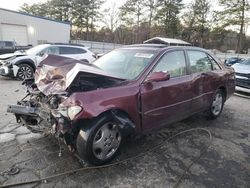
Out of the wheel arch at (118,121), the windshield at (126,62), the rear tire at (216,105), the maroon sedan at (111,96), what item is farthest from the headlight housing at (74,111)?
the rear tire at (216,105)

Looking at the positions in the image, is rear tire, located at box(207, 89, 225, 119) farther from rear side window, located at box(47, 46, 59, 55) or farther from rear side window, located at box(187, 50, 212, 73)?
rear side window, located at box(47, 46, 59, 55)

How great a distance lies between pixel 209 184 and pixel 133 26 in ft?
121

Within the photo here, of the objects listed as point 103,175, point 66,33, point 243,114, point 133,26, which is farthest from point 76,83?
point 133,26

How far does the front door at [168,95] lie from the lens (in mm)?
3480

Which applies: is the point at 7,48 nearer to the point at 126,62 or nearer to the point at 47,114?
the point at 126,62

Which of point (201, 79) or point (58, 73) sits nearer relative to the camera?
point (58, 73)

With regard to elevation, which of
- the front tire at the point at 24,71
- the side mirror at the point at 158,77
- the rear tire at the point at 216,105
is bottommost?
the rear tire at the point at 216,105

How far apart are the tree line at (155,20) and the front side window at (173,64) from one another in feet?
105

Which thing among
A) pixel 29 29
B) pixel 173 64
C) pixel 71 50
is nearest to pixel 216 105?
pixel 173 64

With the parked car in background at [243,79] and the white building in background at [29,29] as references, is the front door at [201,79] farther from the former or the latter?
the white building in background at [29,29]

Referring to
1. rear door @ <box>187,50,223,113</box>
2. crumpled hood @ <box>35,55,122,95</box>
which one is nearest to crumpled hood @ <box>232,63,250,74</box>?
rear door @ <box>187,50,223,113</box>

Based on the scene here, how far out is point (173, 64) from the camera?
4031mm

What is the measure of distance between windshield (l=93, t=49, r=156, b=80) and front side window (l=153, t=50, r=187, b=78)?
194mm

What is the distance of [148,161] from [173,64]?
168 cm
